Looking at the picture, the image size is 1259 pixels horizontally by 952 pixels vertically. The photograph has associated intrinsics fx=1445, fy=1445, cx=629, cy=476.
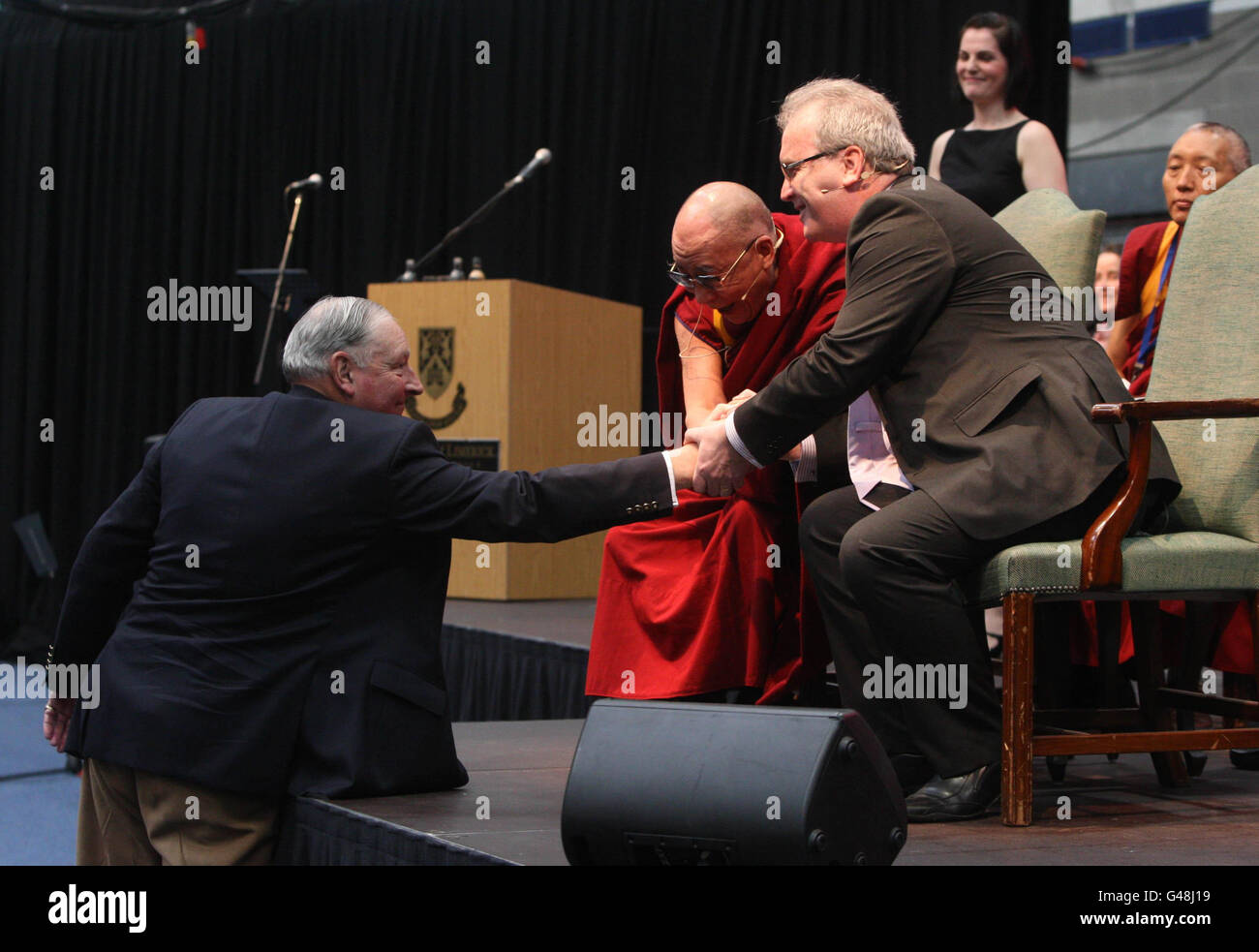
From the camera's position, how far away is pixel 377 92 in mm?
6434

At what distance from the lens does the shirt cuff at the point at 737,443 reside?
2096 mm

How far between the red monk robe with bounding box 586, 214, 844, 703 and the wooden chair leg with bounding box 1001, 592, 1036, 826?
0.46 m

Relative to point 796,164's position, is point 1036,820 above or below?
below

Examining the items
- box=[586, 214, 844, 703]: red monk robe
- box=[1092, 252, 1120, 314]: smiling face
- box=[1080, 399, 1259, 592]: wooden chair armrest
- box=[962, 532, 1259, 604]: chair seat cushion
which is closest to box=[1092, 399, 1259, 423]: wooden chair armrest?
box=[1080, 399, 1259, 592]: wooden chair armrest

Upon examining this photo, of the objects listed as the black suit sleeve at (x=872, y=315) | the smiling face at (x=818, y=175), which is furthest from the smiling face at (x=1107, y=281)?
the black suit sleeve at (x=872, y=315)

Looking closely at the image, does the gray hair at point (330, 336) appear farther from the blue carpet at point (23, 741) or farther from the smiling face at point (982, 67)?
the blue carpet at point (23, 741)

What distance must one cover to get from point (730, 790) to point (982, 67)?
2.53 m

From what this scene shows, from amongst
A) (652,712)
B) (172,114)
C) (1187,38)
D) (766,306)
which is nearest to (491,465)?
(766,306)

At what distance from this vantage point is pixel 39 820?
392cm

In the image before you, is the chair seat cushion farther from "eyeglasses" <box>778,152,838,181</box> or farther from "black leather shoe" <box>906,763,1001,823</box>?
"eyeglasses" <box>778,152,838,181</box>

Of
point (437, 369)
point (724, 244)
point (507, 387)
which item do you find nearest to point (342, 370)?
point (724, 244)

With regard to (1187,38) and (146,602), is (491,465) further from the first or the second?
(1187,38)

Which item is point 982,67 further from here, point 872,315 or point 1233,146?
point 872,315

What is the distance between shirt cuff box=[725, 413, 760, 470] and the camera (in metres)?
2.10
